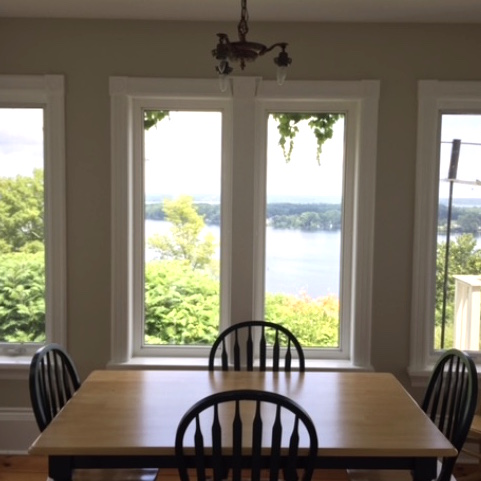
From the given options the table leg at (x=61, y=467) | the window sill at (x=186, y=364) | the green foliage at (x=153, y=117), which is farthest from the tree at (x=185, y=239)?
the table leg at (x=61, y=467)

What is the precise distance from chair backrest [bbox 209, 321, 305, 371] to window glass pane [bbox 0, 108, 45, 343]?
1.14 meters

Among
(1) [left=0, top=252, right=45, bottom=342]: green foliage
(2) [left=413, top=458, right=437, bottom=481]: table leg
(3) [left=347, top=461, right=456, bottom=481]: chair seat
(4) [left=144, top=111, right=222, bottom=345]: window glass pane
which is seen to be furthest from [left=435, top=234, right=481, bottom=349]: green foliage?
(1) [left=0, top=252, right=45, bottom=342]: green foliage

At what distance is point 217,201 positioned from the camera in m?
3.05

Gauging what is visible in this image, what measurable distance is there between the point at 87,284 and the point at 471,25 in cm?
256

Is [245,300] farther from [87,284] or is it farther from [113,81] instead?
[113,81]

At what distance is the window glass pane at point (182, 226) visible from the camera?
3031 mm

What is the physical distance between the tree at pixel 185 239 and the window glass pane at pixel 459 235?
1.36m

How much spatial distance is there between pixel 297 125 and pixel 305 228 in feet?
1.97

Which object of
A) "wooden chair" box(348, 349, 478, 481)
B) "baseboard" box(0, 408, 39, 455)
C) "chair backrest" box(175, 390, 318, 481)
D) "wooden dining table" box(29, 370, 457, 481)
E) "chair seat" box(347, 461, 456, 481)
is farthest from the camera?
"baseboard" box(0, 408, 39, 455)

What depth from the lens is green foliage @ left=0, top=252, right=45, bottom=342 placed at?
9.96 ft

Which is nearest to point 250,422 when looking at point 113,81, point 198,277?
point 198,277

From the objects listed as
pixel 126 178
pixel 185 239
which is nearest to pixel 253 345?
pixel 185 239

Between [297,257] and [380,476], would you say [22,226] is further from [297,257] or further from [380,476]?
[380,476]

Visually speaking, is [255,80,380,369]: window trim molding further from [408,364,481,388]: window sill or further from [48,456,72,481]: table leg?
[48,456,72,481]: table leg
